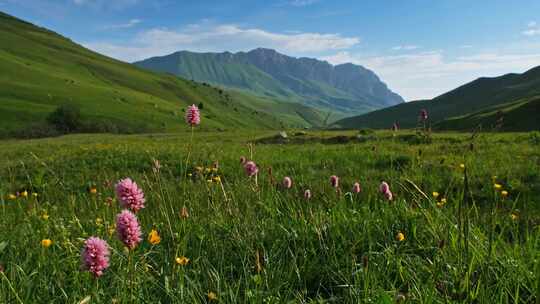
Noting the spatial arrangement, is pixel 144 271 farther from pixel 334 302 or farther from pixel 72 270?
pixel 334 302

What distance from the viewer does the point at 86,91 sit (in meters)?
110

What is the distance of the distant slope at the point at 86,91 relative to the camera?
91.4 m

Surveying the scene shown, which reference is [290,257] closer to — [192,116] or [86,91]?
[192,116]

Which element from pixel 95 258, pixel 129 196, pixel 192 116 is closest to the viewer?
pixel 95 258

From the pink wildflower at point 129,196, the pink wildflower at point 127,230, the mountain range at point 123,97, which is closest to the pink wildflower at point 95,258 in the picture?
the pink wildflower at point 127,230

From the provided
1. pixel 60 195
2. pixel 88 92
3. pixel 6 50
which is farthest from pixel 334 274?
pixel 6 50

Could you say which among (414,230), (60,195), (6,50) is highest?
(6,50)

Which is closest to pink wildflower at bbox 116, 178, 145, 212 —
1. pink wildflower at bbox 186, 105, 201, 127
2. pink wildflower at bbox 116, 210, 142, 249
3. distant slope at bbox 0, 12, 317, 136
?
pink wildflower at bbox 116, 210, 142, 249

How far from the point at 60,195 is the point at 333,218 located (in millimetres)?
6862

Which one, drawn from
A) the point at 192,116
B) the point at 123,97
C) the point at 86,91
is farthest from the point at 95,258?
the point at 123,97

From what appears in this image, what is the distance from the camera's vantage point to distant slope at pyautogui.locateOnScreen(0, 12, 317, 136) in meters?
91.4

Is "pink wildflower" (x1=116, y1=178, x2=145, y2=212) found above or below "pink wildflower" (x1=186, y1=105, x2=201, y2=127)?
below

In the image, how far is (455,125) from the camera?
56.0 m

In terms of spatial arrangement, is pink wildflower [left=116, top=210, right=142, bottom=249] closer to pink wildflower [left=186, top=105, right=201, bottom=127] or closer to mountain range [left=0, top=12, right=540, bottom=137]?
pink wildflower [left=186, top=105, right=201, bottom=127]
